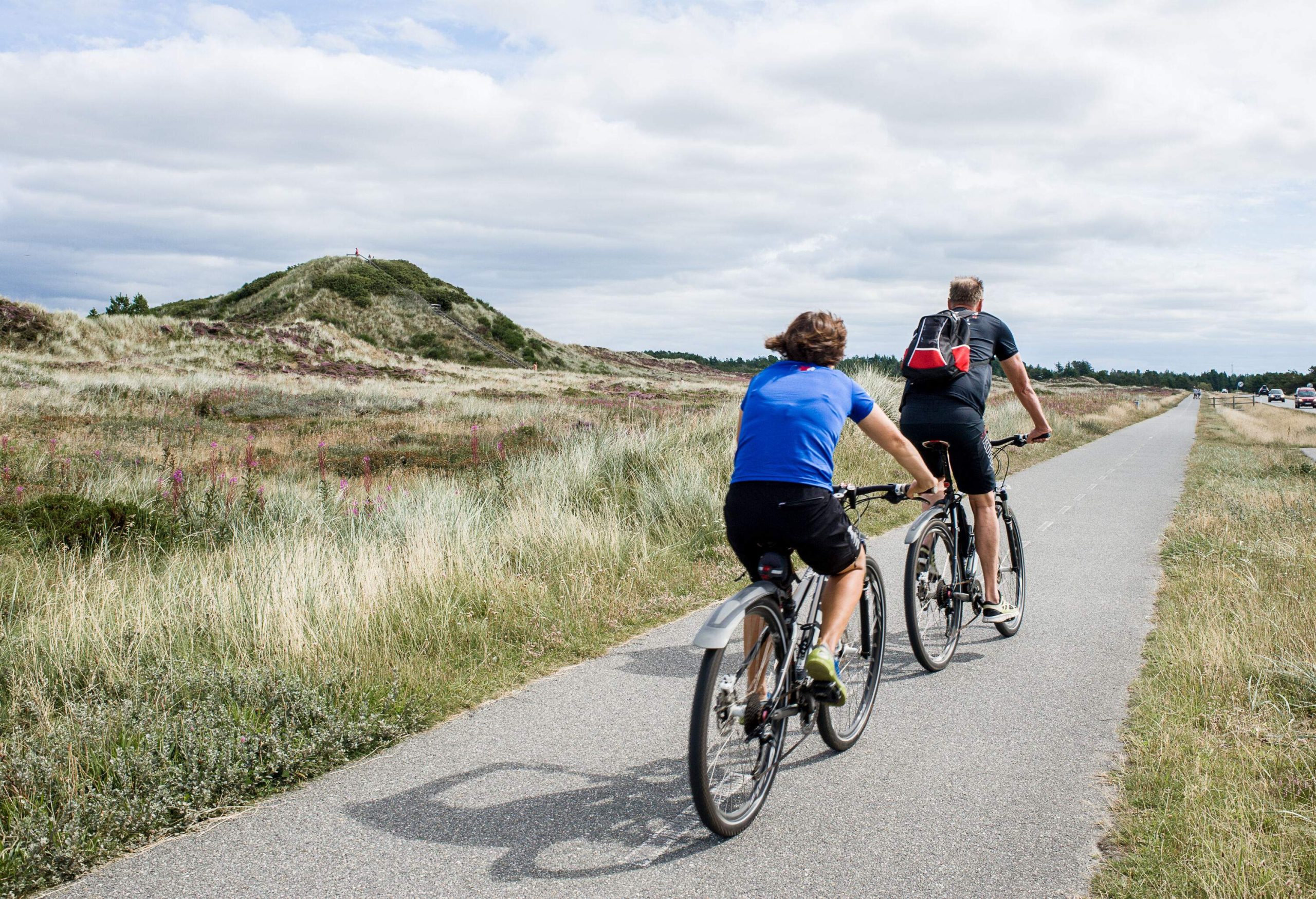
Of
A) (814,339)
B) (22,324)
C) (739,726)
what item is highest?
(22,324)

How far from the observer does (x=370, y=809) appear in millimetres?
3469

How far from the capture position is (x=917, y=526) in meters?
4.86

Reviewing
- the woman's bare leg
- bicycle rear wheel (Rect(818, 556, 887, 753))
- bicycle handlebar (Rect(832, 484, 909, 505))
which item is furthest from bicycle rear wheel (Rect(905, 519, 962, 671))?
the woman's bare leg

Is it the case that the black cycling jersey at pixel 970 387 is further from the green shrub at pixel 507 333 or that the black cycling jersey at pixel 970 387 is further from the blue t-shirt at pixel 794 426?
the green shrub at pixel 507 333

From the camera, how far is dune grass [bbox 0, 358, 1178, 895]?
354 cm

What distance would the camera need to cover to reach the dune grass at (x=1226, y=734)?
2895 millimetres

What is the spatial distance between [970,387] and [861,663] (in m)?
1.90

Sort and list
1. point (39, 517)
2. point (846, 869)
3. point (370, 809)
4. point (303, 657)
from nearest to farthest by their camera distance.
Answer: point (846, 869) < point (370, 809) < point (303, 657) < point (39, 517)

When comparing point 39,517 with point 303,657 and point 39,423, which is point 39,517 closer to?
point 303,657

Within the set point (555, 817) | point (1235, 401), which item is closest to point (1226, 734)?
point (555, 817)

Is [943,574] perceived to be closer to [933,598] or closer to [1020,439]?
[933,598]

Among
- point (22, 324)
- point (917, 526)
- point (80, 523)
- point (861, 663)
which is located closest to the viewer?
point (861, 663)

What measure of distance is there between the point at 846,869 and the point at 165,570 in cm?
596

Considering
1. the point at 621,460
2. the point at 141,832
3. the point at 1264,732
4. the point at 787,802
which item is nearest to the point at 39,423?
the point at 621,460
